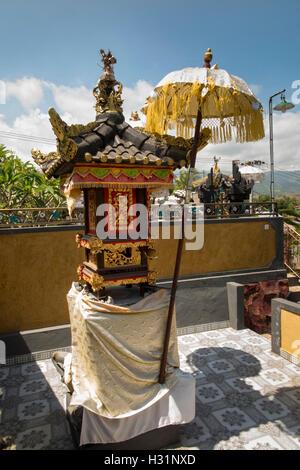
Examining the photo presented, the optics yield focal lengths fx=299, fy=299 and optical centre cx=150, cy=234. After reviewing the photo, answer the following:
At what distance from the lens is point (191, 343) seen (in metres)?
7.74

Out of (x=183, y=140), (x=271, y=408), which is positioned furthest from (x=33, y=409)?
(x=183, y=140)

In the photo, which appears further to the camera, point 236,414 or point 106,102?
point 236,414

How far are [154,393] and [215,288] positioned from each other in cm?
530

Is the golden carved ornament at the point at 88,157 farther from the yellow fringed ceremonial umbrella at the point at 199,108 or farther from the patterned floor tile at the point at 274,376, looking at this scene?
the patterned floor tile at the point at 274,376

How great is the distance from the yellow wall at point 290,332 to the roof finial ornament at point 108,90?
5.58 metres

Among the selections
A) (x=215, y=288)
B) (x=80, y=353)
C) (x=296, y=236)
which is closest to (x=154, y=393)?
(x=80, y=353)

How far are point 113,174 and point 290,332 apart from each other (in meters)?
5.39

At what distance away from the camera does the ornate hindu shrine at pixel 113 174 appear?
12.4ft

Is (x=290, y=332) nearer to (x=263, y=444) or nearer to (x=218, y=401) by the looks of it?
(x=218, y=401)

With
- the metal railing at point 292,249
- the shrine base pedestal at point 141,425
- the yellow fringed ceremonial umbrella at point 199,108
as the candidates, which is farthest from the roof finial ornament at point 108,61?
the metal railing at point 292,249

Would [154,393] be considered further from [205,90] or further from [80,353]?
[205,90]

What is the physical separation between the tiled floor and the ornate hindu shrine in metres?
2.39

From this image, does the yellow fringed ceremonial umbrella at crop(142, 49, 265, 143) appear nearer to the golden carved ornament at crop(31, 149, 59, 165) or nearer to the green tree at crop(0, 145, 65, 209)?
the golden carved ornament at crop(31, 149, 59, 165)


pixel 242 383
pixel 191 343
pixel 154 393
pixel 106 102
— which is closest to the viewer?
pixel 154 393
